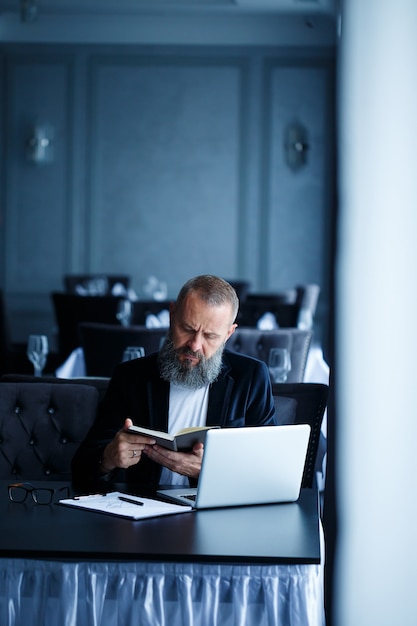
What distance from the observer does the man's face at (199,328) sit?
2738 mm

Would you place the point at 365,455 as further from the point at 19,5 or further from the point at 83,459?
the point at 19,5

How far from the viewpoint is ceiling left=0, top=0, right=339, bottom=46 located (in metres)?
10.3

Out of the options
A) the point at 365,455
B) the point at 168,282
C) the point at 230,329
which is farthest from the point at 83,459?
the point at 168,282

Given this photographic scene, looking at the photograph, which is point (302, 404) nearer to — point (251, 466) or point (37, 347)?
point (251, 466)

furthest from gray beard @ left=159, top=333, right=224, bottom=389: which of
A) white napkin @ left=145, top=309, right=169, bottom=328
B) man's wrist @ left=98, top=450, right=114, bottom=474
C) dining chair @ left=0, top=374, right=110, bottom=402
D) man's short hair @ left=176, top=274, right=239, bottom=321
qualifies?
white napkin @ left=145, top=309, right=169, bottom=328

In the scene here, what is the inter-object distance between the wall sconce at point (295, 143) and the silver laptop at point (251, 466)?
8.51 metres

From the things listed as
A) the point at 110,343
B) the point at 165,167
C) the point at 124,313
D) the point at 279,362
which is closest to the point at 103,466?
the point at 279,362

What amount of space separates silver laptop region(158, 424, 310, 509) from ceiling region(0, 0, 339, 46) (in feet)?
28.1

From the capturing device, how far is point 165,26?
1050 centimetres

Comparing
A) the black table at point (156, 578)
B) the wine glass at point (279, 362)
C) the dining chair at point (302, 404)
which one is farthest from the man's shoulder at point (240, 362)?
the wine glass at point (279, 362)

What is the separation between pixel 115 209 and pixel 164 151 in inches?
32.4

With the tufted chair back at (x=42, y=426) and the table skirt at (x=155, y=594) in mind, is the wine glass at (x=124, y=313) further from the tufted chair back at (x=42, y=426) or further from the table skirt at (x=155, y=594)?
the table skirt at (x=155, y=594)

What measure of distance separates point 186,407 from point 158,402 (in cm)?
8

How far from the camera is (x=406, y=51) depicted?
4.52ft
